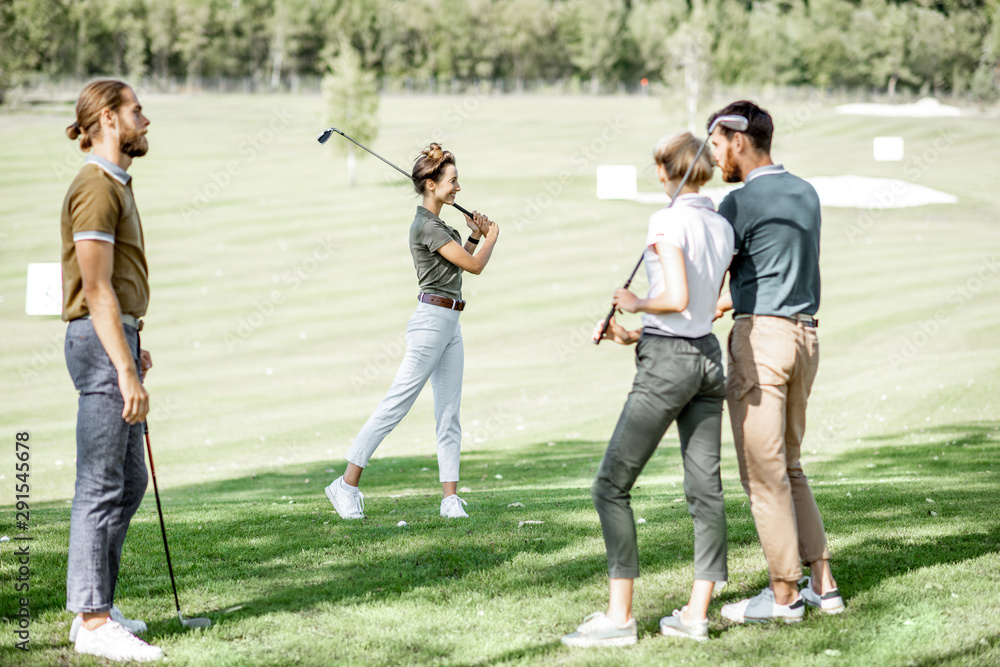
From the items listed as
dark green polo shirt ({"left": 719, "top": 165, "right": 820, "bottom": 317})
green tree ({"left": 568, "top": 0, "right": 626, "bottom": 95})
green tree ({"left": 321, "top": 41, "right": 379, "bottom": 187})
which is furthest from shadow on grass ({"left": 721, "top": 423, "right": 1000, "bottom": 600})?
green tree ({"left": 568, "top": 0, "right": 626, "bottom": 95})

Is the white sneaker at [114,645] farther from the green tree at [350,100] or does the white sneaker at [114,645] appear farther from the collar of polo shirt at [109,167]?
the green tree at [350,100]

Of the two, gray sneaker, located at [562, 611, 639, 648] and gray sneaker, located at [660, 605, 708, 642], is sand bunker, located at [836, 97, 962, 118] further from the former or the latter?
gray sneaker, located at [562, 611, 639, 648]

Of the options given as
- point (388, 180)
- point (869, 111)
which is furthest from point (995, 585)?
point (869, 111)

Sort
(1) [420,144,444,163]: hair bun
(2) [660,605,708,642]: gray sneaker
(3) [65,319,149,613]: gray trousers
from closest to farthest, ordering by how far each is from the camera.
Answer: (3) [65,319,149,613]: gray trousers < (2) [660,605,708,642]: gray sneaker < (1) [420,144,444,163]: hair bun

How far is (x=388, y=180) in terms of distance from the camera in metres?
44.1

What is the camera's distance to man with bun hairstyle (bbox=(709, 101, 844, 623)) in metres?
4.15

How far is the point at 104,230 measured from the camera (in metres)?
3.77

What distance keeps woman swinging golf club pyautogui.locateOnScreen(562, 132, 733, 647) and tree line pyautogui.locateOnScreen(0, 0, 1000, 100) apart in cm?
7948

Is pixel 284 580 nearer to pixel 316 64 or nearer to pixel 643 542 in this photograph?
pixel 643 542

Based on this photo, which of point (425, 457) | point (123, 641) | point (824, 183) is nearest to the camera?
point (123, 641)

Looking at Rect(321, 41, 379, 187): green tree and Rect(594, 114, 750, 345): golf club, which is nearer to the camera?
Rect(594, 114, 750, 345): golf club

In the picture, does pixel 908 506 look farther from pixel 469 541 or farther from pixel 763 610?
pixel 469 541

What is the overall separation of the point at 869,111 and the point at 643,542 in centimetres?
7402

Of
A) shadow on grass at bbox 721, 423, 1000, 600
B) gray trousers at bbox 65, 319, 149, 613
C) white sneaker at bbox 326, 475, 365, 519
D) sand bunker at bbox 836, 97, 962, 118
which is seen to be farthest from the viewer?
sand bunker at bbox 836, 97, 962, 118
